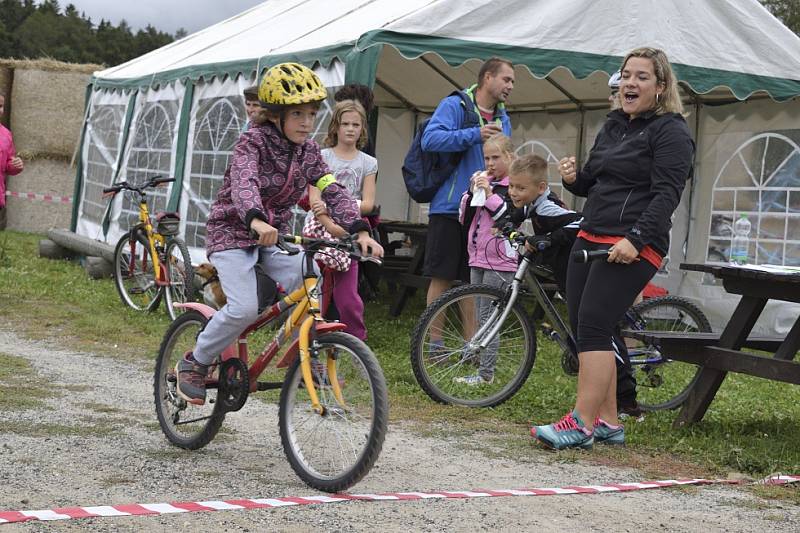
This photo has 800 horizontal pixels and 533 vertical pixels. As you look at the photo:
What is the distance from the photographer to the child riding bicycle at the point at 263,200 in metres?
4.82

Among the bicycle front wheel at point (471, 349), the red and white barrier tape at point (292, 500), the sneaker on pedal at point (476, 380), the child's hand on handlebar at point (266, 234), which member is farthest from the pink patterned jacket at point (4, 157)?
the red and white barrier tape at point (292, 500)

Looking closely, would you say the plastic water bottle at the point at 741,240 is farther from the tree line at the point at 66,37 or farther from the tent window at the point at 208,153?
the tree line at the point at 66,37

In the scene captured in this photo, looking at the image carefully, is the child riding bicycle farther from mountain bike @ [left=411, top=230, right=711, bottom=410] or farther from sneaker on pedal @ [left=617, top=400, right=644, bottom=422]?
sneaker on pedal @ [left=617, top=400, right=644, bottom=422]

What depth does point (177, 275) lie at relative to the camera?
10141mm

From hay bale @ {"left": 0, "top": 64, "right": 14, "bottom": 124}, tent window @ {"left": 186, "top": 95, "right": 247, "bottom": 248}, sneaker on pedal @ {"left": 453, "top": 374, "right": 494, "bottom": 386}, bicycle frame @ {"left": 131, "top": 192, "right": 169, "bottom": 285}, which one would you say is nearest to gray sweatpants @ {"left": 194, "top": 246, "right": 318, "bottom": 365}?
sneaker on pedal @ {"left": 453, "top": 374, "right": 494, "bottom": 386}

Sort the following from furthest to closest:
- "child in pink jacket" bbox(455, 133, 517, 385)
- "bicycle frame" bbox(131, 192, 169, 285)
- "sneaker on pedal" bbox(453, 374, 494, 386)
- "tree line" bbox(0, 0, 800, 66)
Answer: "tree line" bbox(0, 0, 800, 66)
"bicycle frame" bbox(131, 192, 169, 285)
"child in pink jacket" bbox(455, 133, 517, 385)
"sneaker on pedal" bbox(453, 374, 494, 386)

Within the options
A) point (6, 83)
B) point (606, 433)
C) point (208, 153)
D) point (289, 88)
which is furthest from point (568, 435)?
point (6, 83)

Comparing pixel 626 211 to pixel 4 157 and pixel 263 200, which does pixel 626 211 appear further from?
pixel 4 157

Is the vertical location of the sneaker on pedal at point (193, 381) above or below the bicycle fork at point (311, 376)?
below

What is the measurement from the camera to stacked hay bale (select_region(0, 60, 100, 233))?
1998 cm

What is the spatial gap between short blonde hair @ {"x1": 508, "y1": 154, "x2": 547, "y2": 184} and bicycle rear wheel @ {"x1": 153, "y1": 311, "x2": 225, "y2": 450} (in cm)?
230

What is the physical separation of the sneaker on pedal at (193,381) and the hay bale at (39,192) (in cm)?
1569

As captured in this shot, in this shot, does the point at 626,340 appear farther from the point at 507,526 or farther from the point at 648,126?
the point at 507,526

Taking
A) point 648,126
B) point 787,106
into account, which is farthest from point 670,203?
point 787,106
